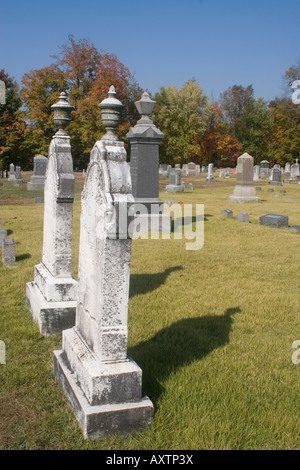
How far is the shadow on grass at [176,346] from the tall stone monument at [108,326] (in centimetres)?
41

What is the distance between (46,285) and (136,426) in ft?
8.11

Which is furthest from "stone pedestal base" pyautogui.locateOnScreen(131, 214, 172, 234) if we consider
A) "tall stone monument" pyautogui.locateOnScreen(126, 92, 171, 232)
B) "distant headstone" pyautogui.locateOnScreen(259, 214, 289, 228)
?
"distant headstone" pyautogui.locateOnScreen(259, 214, 289, 228)

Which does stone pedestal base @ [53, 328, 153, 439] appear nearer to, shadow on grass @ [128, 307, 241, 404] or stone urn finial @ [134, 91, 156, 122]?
shadow on grass @ [128, 307, 241, 404]

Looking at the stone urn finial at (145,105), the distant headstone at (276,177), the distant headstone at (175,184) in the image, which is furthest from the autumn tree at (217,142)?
the stone urn finial at (145,105)

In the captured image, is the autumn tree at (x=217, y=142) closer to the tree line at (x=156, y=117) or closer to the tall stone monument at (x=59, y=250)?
the tree line at (x=156, y=117)

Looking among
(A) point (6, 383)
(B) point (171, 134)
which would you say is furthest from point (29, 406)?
(B) point (171, 134)

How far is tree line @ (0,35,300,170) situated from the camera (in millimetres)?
44438

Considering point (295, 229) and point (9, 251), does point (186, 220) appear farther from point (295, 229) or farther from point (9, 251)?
point (9, 251)

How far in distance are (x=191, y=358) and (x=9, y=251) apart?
5.03m

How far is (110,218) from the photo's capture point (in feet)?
11.0

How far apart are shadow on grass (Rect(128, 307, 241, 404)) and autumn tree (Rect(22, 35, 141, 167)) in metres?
39.7

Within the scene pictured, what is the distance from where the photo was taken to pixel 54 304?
17.3ft

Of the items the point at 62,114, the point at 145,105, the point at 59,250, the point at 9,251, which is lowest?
the point at 9,251

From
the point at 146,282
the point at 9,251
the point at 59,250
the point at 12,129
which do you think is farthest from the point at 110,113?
the point at 12,129
